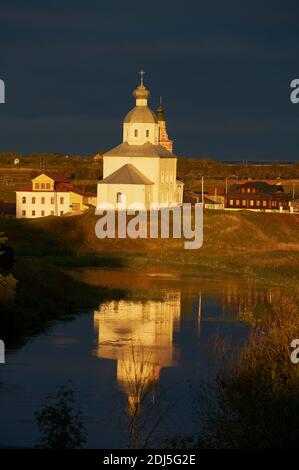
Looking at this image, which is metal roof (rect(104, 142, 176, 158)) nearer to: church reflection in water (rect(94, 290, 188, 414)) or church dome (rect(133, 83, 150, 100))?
church dome (rect(133, 83, 150, 100))

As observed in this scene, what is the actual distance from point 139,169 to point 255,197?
11119 millimetres

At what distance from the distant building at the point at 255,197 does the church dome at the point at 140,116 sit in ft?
30.9

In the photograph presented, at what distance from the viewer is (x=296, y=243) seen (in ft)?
182

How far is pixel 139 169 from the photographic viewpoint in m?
64.8

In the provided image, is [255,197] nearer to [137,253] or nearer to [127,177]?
[127,177]

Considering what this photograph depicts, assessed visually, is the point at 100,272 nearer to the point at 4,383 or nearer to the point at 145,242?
the point at 145,242

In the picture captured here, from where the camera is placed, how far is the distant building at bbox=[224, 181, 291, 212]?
72.8 m

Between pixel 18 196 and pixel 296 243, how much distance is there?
17385 mm

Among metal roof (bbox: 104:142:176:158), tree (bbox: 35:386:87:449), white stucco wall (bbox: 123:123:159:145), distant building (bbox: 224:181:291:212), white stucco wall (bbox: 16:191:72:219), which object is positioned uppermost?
white stucco wall (bbox: 123:123:159:145)

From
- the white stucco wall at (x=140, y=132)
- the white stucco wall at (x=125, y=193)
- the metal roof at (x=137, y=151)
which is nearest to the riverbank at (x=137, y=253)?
the white stucco wall at (x=125, y=193)

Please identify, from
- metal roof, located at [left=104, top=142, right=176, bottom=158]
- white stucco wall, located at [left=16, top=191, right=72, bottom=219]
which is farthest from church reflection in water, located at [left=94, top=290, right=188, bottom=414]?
white stucco wall, located at [left=16, top=191, right=72, bottom=219]
